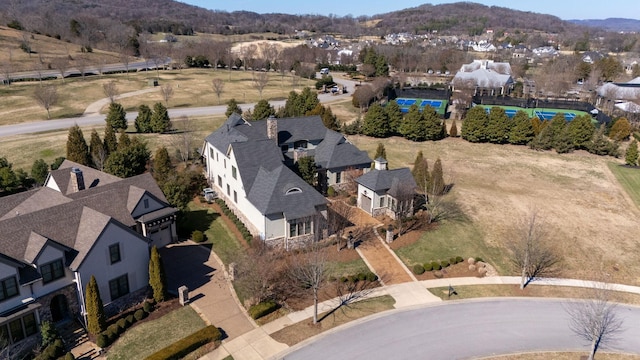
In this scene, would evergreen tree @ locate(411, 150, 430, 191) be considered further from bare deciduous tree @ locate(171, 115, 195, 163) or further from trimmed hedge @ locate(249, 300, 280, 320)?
bare deciduous tree @ locate(171, 115, 195, 163)

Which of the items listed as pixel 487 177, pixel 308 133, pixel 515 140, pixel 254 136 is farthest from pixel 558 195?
pixel 254 136

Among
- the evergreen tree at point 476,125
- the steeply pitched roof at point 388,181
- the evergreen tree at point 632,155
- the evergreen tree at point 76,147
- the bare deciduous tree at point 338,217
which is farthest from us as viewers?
the evergreen tree at point 476,125

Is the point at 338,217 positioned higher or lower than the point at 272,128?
lower

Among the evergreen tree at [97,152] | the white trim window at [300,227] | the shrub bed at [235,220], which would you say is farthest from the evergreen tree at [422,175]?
the evergreen tree at [97,152]

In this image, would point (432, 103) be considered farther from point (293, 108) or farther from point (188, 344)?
point (188, 344)

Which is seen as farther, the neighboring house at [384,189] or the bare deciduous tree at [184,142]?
the bare deciduous tree at [184,142]

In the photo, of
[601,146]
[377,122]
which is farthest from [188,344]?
[601,146]

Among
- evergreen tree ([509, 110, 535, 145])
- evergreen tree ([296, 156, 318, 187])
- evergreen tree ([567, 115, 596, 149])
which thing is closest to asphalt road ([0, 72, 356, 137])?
evergreen tree ([296, 156, 318, 187])

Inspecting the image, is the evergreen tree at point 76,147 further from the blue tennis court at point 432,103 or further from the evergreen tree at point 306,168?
the blue tennis court at point 432,103
